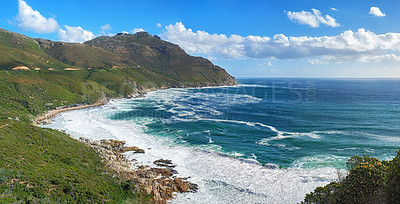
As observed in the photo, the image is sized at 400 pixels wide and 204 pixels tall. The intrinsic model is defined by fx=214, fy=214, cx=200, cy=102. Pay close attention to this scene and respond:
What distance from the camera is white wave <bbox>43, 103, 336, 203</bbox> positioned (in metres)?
29.5

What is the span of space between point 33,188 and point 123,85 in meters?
135

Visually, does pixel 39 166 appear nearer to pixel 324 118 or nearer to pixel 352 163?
pixel 352 163

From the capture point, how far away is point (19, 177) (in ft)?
70.8

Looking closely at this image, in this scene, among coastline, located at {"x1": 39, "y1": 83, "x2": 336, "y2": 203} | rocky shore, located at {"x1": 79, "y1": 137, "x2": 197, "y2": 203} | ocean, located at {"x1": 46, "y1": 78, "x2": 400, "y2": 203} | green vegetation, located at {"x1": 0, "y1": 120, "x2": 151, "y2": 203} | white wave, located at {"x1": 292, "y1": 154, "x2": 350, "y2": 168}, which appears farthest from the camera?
white wave, located at {"x1": 292, "y1": 154, "x2": 350, "y2": 168}

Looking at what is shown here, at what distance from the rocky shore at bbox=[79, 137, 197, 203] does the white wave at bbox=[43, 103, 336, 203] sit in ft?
→ 4.47

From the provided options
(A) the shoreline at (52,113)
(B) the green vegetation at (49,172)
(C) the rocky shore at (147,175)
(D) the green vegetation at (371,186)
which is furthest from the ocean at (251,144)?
(D) the green vegetation at (371,186)

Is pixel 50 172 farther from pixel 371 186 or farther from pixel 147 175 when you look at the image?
pixel 371 186

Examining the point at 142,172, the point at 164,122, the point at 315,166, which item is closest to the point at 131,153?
the point at 142,172

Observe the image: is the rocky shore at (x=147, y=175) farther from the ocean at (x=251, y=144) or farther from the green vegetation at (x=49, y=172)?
the green vegetation at (x=49, y=172)

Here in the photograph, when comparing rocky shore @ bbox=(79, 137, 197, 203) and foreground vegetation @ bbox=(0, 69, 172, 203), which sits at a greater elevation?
foreground vegetation @ bbox=(0, 69, 172, 203)

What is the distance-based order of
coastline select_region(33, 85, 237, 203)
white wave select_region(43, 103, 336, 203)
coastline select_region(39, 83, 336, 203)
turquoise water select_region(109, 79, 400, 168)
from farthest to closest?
1. turquoise water select_region(109, 79, 400, 168)
2. coastline select_region(39, 83, 336, 203)
3. white wave select_region(43, 103, 336, 203)
4. coastline select_region(33, 85, 237, 203)

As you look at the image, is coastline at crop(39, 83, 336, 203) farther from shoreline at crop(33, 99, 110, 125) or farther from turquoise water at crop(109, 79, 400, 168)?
shoreline at crop(33, 99, 110, 125)

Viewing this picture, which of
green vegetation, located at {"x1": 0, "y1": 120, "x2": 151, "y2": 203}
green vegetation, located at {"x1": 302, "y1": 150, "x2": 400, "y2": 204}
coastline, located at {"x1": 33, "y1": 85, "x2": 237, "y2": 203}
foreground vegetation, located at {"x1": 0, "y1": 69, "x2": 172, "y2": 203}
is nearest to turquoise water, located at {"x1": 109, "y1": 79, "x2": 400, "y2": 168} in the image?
coastline, located at {"x1": 33, "y1": 85, "x2": 237, "y2": 203}

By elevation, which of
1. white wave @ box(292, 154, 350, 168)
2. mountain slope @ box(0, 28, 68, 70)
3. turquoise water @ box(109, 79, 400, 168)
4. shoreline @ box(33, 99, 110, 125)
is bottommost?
white wave @ box(292, 154, 350, 168)
